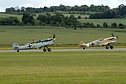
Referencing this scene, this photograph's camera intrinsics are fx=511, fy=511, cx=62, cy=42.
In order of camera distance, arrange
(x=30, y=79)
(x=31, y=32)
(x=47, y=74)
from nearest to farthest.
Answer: (x=30, y=79), (x=47, y=74), (x=31, y=32)

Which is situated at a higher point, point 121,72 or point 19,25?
point 121,72

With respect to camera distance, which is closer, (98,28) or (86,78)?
(86,78)

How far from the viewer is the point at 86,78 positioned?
92.5ft

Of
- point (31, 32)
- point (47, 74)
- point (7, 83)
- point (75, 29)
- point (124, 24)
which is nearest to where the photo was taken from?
point (7, 83)

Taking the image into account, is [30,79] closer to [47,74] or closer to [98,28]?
[47,74]

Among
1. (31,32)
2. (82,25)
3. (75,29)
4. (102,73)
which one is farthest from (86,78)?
(82,25)

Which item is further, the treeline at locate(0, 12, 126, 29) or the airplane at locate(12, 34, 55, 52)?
the treeline at locate(0, 12, 126, 29)

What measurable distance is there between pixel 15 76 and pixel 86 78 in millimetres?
4223

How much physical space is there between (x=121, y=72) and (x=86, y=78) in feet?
14.5

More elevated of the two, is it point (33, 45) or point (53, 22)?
point (33, 45)

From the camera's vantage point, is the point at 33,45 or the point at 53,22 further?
the point at 53,22

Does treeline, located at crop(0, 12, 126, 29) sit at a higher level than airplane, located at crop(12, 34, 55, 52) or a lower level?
lower

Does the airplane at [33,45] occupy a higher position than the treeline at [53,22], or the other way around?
the airplane at [33,45]

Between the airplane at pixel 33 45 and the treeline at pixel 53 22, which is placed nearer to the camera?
the airplane at pixel 33 45
